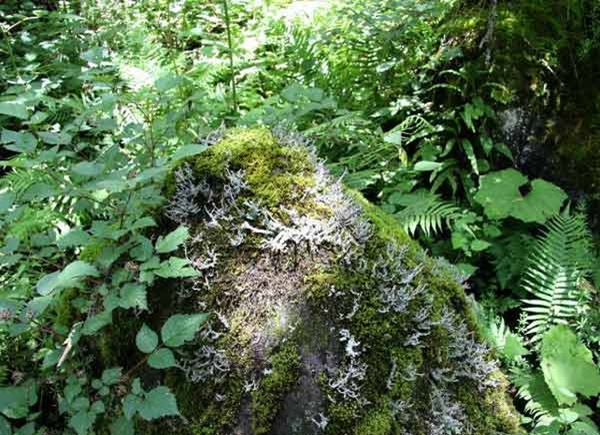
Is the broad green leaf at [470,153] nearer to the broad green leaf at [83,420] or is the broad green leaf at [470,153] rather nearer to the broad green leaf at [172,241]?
the broad green leaf at [172,241]

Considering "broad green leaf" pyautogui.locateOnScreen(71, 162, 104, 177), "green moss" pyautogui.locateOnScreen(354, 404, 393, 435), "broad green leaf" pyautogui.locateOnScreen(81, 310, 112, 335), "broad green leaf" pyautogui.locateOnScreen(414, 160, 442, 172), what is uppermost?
"broad green leaf" pyautogui.locateOnScreen(71, 162, 104, 177)

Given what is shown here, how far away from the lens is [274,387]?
1.86 metres

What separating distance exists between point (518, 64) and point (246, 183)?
2.73m

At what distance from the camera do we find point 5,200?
1970mm

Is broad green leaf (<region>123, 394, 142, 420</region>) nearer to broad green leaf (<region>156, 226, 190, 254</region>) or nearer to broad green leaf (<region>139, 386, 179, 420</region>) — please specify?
broad green leaf (<region>139, 386, 179, 420</region>)

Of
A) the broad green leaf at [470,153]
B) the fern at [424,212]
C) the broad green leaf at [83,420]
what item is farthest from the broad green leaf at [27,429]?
the broad green leaf at [470,153]

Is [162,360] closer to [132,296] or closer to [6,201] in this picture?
[132,296]

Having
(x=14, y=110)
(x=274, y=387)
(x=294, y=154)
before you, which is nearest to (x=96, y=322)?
(x=274, y=387)

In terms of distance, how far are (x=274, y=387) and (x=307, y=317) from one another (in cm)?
27

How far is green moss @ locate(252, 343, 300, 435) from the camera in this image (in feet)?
6.07

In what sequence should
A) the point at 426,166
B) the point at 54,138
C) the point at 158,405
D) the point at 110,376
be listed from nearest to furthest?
the point at 158,405
the point at 110,376
the point at 54,138
the point at 426,166

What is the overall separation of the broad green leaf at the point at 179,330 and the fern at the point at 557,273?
2.00 metres

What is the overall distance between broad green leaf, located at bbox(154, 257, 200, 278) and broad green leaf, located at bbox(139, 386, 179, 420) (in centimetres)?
37

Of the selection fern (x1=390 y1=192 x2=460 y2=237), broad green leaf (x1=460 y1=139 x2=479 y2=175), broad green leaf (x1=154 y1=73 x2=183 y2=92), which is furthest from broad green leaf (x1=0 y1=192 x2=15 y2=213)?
broad green leaf (x1=460 y1=139 x2=479 y2=175)
